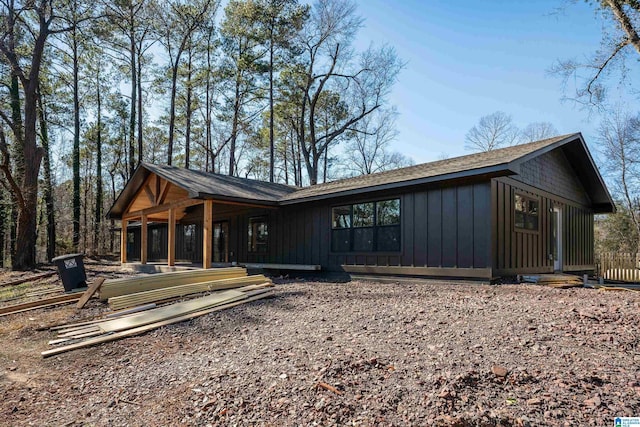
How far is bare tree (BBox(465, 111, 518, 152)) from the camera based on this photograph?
2600 centimetres

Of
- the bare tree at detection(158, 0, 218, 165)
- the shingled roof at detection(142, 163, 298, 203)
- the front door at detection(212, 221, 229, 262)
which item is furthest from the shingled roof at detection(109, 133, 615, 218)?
the bare tree at detection(158, 0, 218, 165)

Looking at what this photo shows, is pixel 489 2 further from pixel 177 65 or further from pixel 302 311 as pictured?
pixel 177 65

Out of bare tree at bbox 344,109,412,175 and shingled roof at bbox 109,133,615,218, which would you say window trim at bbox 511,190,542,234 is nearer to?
shingled roof at bbox 109,133,615,218

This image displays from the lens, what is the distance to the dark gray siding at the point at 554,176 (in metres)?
9.23

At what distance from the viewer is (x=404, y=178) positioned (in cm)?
838

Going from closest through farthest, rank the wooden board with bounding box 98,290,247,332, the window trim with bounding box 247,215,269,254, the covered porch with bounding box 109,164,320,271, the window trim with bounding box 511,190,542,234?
Answer: the wooden board with bounding box 98,290,247,332 < the window trim with bounding box 511,190,542,234 < the covered porch with bounding box 109,164,320,271 < the window trim with bounding box 247,215,269,254

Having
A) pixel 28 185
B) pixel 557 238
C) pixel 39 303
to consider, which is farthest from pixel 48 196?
pixel 557 238

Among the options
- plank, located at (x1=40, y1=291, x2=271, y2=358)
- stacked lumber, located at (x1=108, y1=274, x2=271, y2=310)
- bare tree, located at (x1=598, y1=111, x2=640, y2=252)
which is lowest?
plank, located at (x1=40, y1=291, x2=271, y2=358)

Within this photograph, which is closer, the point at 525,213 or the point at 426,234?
the point at 426,234

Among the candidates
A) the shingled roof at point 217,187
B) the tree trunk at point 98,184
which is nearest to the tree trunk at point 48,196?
the tree trunk at point 98,184

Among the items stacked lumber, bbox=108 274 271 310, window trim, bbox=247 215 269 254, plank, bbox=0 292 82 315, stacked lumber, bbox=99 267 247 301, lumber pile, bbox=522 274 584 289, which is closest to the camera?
stacked lumber, bbox=108 274 271 310

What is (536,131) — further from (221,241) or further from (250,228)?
(221,241)

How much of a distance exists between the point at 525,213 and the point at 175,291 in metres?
7.75

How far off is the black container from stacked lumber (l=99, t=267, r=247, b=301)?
1.14 m
